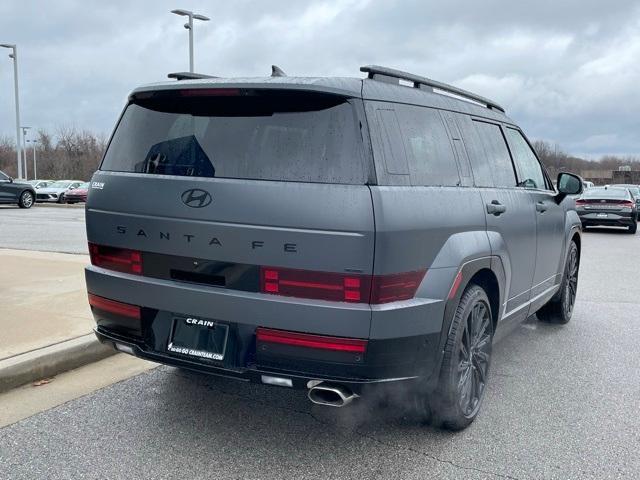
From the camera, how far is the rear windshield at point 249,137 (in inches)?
118

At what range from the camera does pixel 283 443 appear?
346 centimetres

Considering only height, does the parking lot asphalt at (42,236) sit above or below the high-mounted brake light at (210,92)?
below

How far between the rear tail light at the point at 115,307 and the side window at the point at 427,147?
5.50 feet

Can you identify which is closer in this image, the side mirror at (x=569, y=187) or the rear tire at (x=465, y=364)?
the rear tire at (x=465, y=364)

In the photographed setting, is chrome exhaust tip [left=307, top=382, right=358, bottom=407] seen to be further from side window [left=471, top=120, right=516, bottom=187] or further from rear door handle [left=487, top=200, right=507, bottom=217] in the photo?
side window [left=471, top=120, right=516, bottom=187]

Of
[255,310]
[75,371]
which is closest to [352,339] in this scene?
[255,310]

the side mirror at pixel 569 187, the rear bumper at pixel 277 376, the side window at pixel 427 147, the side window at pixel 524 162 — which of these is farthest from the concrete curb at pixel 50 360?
the side mirror at pixel 569 187

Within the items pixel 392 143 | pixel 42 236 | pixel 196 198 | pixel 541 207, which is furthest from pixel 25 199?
pixel 392 143

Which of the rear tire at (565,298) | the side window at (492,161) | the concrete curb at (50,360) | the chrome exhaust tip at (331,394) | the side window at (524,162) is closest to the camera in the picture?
the chrome exhaust tip at (331,394)

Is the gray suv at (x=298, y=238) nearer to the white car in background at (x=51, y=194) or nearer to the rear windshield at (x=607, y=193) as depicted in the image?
the rear windshield at (x=607, y=193)

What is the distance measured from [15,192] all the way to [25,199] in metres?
0.62

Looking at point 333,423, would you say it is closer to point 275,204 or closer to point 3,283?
point 275,204

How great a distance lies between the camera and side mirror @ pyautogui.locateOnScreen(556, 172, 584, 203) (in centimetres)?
557

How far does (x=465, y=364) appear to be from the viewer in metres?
3.66
